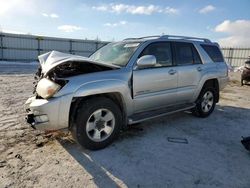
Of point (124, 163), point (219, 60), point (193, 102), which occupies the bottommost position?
point (124, 163)

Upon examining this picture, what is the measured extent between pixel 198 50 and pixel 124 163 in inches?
142

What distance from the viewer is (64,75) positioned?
4102 mm

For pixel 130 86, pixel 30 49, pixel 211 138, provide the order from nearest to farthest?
pixel 130 86 < pixel 211 138 < pixel 30 49

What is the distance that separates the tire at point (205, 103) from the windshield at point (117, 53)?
2.30 meters

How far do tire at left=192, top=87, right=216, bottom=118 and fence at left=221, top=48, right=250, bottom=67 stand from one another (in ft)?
66.2

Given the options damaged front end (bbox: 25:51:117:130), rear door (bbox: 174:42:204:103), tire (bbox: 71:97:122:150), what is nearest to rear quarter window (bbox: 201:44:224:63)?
rear door (bbox: 174:42:204:103)

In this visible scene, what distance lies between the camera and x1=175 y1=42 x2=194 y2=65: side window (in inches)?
222

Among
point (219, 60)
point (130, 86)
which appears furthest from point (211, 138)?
point (219, 60)

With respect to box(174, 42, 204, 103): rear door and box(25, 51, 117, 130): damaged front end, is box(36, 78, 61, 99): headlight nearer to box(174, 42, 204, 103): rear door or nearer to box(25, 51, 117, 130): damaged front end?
box(25, 51, 117, 130): damaged front end

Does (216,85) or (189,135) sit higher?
(216,85)

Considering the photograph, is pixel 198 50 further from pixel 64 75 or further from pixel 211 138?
pixel 64 75

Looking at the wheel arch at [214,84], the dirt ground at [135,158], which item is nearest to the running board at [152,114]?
the dirt ground at [135,158]

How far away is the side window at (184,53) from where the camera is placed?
222 inches

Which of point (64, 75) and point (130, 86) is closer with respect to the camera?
point (64, 75)
